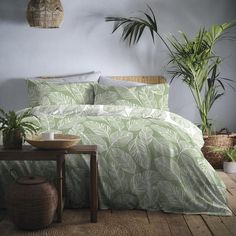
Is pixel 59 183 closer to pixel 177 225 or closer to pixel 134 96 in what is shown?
pixel 177 225

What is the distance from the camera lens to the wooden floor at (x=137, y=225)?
9.36ft

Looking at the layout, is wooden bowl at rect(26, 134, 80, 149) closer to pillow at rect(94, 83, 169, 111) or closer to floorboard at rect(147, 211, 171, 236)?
floorboard at rect(147, 211, 171, 236)

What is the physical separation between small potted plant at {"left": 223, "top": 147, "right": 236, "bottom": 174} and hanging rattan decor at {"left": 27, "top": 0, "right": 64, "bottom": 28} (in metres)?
2.22

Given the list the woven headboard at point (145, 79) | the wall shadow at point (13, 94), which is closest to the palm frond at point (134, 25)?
the woven headboard at point (145, 79)

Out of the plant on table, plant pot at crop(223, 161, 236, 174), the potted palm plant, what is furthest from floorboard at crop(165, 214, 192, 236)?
the plant on table

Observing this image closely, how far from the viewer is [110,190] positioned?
3279 millimetres

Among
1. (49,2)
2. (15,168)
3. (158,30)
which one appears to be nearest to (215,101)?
(158,30)

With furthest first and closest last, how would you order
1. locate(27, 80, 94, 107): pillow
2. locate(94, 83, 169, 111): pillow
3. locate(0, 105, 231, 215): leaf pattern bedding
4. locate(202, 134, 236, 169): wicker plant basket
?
locate(202, 134, 236, 169): wicker plant basket → locate(27, 80, 94, 107): pillow → locate(94, 83, 169, 111): pillow → locate(0, 105, 231, 215): leaf pattern bedding

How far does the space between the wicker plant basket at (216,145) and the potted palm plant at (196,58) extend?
0.21 feet

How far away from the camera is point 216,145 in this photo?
4.85 meters

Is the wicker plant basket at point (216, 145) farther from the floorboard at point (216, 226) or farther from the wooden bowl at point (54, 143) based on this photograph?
the wooden bowl at point (54, 143)

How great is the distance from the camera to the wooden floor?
112 inches

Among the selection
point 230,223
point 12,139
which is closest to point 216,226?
point 230,223

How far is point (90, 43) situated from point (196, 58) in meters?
1.24
